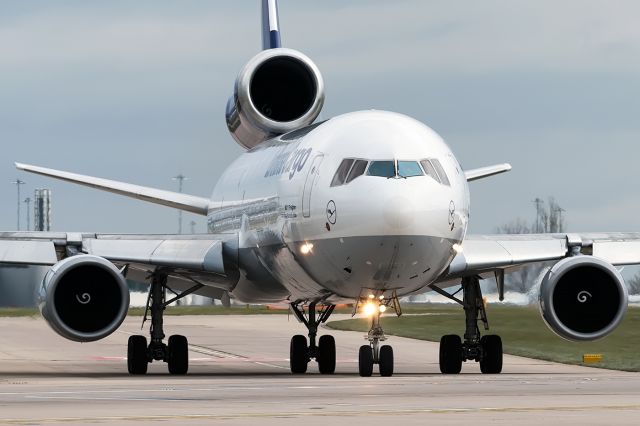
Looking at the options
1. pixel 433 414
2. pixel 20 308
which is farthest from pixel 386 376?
pixel 20 308

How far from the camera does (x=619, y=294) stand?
1040 inches

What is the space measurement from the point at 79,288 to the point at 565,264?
7.95m

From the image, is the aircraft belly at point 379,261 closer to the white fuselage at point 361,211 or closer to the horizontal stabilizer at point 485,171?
the white fuselage at point 361,211

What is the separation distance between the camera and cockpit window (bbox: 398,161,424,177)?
77.5 ft

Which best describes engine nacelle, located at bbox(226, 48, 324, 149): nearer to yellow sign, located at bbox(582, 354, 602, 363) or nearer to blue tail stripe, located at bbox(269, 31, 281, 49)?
blue tail stripe, located at bbox(269, 31, 281, 49)

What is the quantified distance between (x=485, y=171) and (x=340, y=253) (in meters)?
9.37

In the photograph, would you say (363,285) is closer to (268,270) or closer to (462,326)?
(268,270)

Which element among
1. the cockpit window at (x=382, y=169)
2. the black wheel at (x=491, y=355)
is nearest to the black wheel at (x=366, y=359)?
the cockpit window at (x=382, y=169)

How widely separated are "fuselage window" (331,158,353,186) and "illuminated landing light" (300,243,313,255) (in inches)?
46.7

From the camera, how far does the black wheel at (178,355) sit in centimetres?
2833

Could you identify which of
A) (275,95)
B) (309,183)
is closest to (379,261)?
(309,183)

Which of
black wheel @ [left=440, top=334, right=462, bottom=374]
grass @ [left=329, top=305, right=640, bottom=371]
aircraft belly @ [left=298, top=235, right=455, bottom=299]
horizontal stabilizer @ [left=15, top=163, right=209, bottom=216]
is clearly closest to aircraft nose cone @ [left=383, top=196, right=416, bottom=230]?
aircraft belly @ [left=298, top=235, right=455, bottom=299]

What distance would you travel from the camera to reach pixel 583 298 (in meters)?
26.7

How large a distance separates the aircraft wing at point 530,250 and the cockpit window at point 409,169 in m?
3.06
